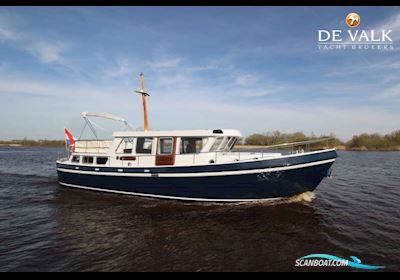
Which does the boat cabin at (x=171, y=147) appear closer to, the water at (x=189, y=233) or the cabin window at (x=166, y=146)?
the cabin window at (x=166, y=146)

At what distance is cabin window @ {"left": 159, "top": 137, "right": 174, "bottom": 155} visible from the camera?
13.1 metres

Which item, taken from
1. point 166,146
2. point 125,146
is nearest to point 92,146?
point 125,146

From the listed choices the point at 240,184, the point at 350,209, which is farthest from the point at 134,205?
the point at 350,209

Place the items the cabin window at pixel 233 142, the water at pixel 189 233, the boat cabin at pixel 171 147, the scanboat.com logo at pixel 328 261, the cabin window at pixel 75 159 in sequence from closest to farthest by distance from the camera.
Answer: the scanboat.com logo at pixel 328 261
the water at pixel 189 233
the boat cabin at pixel 171 147
the cabin window at pixel 233 142
the cabin window at pixel 75 159

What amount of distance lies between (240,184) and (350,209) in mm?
5829

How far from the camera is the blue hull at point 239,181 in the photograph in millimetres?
11211

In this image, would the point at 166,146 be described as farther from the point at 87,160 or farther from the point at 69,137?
the point at 69,137

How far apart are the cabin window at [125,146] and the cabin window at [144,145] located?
2.28ft

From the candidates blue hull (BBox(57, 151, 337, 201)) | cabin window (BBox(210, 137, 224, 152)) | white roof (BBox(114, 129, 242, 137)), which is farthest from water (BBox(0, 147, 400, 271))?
white roof (BBox(114, 129, 242, 137))

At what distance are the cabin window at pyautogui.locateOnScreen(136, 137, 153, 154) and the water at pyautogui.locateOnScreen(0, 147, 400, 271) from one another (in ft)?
8.99

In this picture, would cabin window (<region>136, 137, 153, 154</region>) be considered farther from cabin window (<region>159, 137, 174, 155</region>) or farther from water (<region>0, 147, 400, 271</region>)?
water (<region>0, 147, 400, 271</region>)

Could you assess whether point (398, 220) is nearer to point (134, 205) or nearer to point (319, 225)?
point (319, 225)

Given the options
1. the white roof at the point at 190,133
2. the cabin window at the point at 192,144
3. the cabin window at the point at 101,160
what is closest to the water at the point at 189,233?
the cabin window at the point at 101,160

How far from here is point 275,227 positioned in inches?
387
